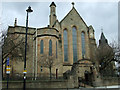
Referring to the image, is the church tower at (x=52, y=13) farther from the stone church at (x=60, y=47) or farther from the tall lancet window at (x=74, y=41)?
the tall lancet window at (x=74, y=41)

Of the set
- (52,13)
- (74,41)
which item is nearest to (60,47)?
(74,41)

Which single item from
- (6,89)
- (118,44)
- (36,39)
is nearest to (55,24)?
(36,39)

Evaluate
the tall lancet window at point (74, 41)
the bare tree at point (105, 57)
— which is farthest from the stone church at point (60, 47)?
the bare tree at point (105, 57)

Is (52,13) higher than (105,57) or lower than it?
higher

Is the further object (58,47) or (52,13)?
(52,13)

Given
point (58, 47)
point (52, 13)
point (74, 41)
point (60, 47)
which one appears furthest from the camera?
point (52, 13)

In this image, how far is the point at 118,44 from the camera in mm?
29266

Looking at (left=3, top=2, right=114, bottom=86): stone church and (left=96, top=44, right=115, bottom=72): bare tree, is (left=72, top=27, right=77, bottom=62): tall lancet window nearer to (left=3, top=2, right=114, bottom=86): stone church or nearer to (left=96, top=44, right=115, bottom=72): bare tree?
(left=3, top=2, right=114, bottom=86): stone church

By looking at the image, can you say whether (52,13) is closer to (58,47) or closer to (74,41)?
(74,41)

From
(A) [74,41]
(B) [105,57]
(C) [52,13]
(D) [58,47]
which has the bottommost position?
(B) [105,57]

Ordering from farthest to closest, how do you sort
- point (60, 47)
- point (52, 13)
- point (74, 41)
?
point (52, 13) < point (74, 41) < point (60, 47)

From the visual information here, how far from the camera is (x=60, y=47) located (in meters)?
32.3

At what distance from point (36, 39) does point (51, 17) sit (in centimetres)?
965

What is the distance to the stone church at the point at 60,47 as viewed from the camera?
85.5 feet
